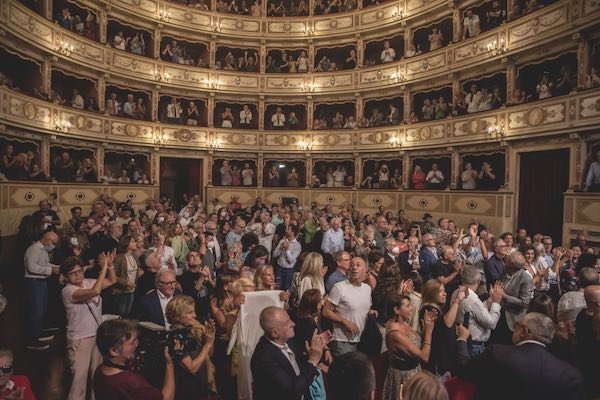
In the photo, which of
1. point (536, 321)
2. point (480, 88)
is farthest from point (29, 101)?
point (480, 88)

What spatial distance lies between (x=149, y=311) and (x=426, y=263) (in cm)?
408

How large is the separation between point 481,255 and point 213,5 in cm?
1691

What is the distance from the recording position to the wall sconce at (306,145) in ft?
60.4

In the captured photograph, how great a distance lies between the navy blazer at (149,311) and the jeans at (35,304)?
258 cm

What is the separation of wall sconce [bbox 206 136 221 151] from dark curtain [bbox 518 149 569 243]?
42.0 feet

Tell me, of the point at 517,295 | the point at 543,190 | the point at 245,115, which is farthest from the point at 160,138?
the point at 517,295

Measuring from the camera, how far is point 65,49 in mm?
13062

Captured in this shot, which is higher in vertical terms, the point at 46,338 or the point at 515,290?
the point at 515,290

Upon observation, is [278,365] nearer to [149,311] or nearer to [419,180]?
[149,311]

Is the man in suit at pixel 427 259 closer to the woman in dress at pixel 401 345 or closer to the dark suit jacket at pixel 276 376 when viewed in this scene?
the woman in dress at pixel 401 345

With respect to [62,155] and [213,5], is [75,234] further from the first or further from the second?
[213,5]

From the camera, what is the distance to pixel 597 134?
9.77m

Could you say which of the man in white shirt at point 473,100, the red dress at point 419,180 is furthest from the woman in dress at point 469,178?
the man in white shirt at point 473,100

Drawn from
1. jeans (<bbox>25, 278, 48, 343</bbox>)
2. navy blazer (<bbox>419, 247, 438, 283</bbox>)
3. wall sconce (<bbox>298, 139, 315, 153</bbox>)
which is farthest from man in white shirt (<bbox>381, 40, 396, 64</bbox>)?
jeans (<bbox>25, 278, 48, 343</bbox>)
